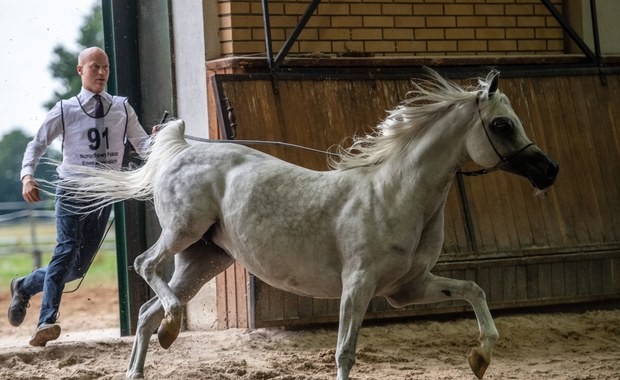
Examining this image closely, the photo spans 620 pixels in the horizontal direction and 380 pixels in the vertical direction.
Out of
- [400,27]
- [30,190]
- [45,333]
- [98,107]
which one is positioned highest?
[400,27]

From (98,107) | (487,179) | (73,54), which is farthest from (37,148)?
(487,179)

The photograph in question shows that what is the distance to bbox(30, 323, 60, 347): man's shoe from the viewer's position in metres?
7.90

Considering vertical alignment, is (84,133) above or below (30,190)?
above

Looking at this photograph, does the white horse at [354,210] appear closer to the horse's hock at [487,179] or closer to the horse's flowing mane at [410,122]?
the horse's flowing mane at [410,122]

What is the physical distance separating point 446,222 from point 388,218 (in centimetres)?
275

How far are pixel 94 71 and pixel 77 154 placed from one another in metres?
0.59

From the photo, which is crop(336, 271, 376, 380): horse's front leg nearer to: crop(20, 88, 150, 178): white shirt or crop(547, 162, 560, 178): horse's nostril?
crop(547, 162, 560, 178): horse's nostril

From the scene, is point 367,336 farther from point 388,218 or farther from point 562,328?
point 388,218

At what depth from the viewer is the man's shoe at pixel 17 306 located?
8.18m

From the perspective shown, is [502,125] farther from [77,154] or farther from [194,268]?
[77,154]

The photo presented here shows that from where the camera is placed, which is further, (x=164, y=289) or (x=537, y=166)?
(x=164, y=289)

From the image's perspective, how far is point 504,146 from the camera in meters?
6.32

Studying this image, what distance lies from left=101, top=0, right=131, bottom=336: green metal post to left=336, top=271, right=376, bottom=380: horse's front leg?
129 inches

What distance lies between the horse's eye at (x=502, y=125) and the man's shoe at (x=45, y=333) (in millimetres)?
3371
